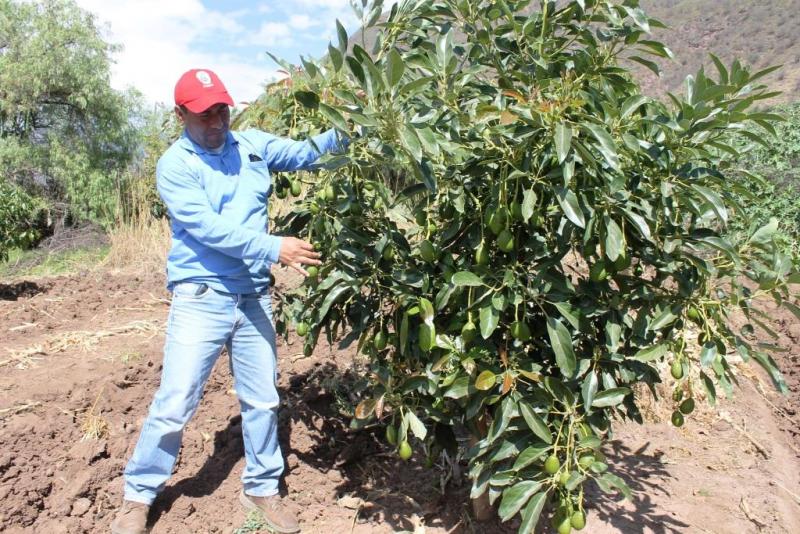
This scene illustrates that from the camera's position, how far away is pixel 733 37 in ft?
81.5

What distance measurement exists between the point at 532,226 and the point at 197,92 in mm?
1449

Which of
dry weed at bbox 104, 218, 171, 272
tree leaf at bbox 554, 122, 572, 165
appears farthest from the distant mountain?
tree leaf at bbox 554, 122, 572, 165

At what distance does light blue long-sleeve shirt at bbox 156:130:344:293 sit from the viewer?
→ 2.54 m

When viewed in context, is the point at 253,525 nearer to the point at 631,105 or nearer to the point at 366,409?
the point at 366,409

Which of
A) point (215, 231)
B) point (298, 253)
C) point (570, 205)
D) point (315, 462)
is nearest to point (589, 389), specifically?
point (570, 205)

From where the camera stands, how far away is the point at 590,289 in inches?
83.7

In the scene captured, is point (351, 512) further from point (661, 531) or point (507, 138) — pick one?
point (507, 138)

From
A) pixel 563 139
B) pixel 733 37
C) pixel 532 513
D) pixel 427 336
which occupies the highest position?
pixel 733 37

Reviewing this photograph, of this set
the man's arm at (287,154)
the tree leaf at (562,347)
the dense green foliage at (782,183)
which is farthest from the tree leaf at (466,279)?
the dense green foliage at (782,183)

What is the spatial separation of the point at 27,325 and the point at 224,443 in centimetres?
305

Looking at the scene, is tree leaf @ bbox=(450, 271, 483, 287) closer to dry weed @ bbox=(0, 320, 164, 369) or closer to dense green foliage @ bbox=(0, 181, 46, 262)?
dry weed @ bbox=(0, 320, 164, 369)

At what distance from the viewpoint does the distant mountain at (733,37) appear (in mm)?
21188

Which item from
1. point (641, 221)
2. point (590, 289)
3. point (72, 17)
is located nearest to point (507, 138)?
point (641, 221)

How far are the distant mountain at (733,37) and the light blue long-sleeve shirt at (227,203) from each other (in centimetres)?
1925
